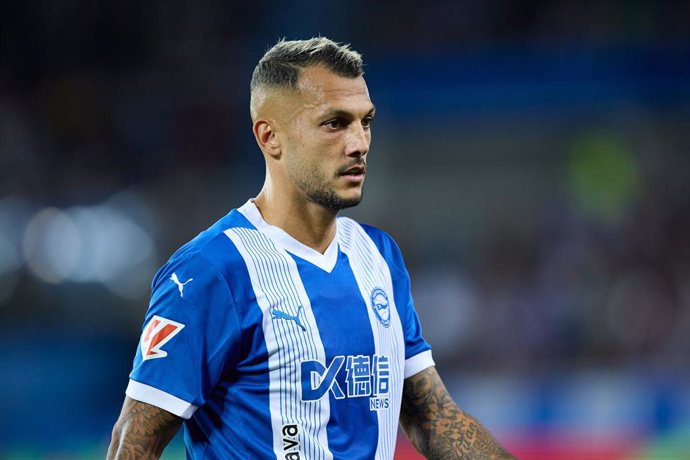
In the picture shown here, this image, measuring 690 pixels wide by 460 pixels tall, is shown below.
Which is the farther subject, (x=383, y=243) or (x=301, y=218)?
(x=383, y=243)

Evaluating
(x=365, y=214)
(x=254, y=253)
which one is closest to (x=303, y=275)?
(x=254, y=253)

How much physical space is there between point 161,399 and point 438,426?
0.90m

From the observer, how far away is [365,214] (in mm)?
13219

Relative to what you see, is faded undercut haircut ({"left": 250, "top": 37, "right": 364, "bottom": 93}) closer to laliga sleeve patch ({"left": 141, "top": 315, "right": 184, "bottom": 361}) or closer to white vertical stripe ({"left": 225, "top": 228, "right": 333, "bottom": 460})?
white vertical stripe ({"left": 225, "top": 228, "right": 333, "bottom": 460})

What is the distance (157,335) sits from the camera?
2682mm

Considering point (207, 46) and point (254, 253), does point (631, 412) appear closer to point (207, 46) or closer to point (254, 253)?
point (254, 253)

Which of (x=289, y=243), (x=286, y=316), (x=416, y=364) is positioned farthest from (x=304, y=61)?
(x=416, y=364)

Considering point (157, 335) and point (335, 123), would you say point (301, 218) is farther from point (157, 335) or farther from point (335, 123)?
point (157, 335)

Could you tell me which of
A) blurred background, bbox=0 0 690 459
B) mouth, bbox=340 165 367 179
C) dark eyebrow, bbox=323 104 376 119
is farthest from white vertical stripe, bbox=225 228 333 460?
blurred background, bbox=0 0 690 459

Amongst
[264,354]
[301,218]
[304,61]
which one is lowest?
[264,354]

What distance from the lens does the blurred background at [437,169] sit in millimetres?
10055

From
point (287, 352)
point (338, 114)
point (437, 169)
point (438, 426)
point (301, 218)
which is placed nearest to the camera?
point (287, 352)

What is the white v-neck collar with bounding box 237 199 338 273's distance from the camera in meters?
2.96

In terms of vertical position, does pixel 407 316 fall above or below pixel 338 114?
below
